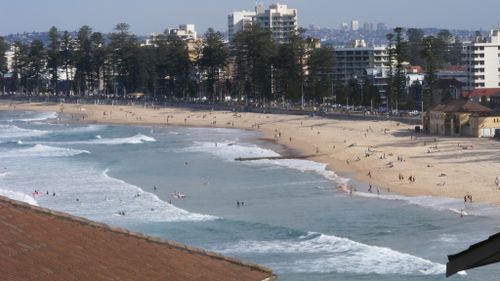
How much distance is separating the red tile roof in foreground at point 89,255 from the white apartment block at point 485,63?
2853 inches

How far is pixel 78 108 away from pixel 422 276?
253 feet

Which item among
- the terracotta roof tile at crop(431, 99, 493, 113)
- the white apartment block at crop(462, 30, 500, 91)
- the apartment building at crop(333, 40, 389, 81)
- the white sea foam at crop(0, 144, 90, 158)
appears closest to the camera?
the terracotta roof tile at crop(431, 99, 493, 113)

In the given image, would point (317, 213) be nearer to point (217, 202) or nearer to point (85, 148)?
point (217, 202)

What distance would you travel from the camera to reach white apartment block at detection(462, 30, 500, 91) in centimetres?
7631

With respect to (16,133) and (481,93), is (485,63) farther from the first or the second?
(16,133)

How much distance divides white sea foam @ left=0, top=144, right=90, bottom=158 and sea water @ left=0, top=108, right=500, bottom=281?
0.12 meters

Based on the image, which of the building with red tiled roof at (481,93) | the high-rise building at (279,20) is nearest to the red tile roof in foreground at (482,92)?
the building with red tiled roof at (481,93)

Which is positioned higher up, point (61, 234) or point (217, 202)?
point (61, 234)

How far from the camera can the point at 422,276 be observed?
64.8 feet

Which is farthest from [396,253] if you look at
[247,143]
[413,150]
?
[247,143]

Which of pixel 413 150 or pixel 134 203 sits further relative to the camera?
pixel 413 150

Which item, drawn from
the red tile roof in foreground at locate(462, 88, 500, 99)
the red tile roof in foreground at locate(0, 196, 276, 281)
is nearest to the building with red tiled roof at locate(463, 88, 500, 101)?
the red tile roof in foreground at locate(462, 88, 500, 99)

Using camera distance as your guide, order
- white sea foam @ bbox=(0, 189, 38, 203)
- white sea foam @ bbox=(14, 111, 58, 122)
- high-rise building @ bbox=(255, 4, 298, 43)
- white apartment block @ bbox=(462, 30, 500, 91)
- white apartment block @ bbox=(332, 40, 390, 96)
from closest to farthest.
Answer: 1. white sea foam @ bbox=(0, 189, 38, 203)
2. white apartment block @ bbox=(462, 30, 500, 91)
3. white sea foam @ bbox=(14, 111, 58, 122)
4. white apartment block @ bbox=(332, 40, 390, 96)
5. high-rise building @ bbox=(255, 4, 298, 43)

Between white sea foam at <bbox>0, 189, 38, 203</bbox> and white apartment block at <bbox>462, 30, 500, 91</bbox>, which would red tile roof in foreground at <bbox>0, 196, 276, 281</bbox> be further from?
white apartment block at <bbox>462, 30, 500, 91</bbox>
